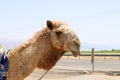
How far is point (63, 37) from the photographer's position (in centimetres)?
Answer: 543

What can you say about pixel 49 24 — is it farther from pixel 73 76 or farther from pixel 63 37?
pixel 73 76

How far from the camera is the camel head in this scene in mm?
5223

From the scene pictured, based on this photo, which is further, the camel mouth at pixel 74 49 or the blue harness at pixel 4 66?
the blue harness at pixel 4 66

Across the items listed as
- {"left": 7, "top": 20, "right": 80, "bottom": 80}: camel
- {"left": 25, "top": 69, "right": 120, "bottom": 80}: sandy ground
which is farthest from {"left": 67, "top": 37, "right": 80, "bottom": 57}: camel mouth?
{"left": 25, "top": 69, "right": 120, "bottom": 80}: sandy ground

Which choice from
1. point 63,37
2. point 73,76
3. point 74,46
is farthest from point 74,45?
point 73,76

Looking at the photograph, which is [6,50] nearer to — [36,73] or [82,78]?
[82,78]

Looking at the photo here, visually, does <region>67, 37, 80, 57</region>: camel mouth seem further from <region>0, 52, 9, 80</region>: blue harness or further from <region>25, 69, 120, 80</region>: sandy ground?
<region>25, 69, 120, 80</region>: sandy ground

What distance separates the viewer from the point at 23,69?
5684mm

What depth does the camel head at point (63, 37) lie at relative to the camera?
17.1 feet

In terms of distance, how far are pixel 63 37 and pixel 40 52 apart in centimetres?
46

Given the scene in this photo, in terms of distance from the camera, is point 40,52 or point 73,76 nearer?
point 40,52

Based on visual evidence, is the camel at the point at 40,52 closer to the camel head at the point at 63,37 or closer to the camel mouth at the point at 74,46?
the camel head at the point at 63,37

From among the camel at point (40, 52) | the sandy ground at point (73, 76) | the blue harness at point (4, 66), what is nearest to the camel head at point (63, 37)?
the camel at point (40, 52)

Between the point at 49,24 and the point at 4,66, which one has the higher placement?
the point at 49,24
